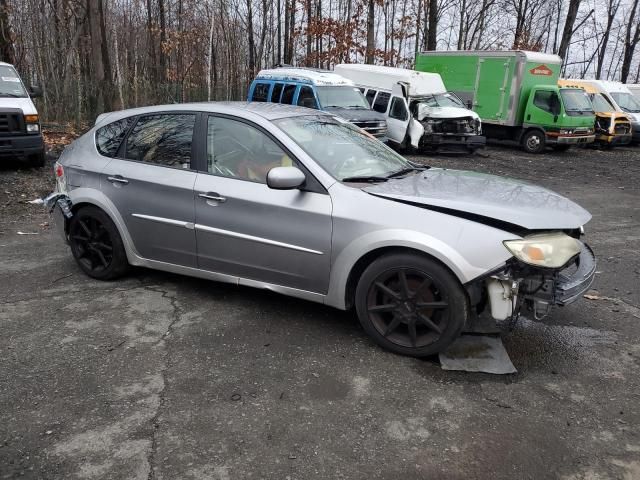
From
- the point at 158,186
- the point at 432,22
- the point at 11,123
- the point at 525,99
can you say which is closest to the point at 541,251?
the point at 158,186

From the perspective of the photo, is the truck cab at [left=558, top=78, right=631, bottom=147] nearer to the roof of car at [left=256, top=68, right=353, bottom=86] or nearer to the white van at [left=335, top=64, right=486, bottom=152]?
the white van at [left=335, top=64, right=486, bottom=152]

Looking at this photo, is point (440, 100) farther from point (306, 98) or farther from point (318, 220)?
point (318, 220)

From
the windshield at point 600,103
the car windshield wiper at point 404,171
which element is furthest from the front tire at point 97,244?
the windshield at point 600,103

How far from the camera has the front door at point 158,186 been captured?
4.32m

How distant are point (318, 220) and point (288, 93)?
1101 cm

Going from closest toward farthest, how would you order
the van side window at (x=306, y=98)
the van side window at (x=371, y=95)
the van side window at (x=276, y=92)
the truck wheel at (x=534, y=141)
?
1. the van side window at (x=306, y=98)
2. the van side window at (x=276, y=92)
3. the van side window at (x=371, y=95)
4. the truck wheel at (x=534, y=141)

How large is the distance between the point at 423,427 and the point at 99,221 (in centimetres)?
335

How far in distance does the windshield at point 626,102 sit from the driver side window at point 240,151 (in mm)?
21697

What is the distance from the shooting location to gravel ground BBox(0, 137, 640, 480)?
2.65 m

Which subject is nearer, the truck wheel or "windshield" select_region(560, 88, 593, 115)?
"windshield" select_region(560, 88, 593, 115)

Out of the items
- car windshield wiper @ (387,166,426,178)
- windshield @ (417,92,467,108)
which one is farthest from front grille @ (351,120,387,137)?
car windshield wiper @ (387,166,426,178)

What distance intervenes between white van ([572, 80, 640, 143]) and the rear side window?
20462 millimetres

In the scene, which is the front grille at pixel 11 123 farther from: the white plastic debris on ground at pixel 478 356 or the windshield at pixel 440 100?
the windshield at pixel 440 100

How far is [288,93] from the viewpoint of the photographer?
14.1 metres
